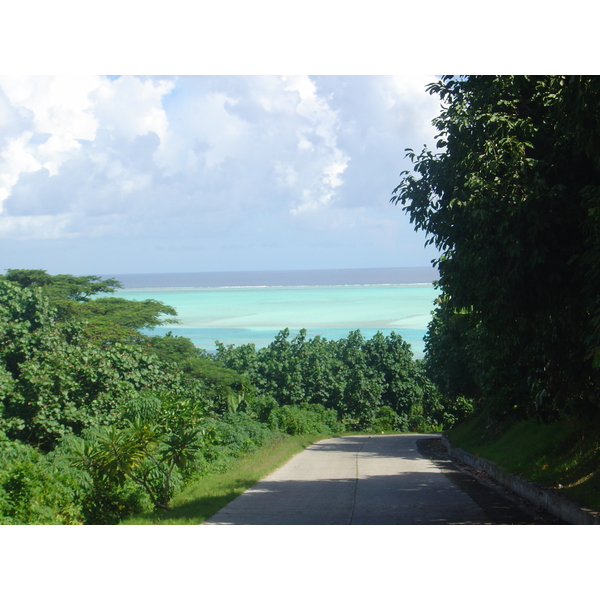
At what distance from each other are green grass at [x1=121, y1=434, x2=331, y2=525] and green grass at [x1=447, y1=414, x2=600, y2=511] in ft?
14.4

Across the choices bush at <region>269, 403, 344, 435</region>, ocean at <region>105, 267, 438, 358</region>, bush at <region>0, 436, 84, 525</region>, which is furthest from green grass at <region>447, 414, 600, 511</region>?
ocean at <region>105, 267, 438, 358</region>

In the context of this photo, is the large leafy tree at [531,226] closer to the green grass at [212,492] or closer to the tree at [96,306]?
the green grass at [212,492]

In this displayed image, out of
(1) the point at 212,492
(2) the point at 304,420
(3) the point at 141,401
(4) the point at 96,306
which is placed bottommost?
(2) the point at 304,420

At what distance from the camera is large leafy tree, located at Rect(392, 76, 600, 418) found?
6.11m

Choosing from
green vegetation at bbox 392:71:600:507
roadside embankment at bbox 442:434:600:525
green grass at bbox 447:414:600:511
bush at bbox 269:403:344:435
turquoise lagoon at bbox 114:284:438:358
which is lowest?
bush at bbox 269:403:344:435

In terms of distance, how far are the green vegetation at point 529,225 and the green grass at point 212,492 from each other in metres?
4.20

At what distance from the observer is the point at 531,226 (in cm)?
616

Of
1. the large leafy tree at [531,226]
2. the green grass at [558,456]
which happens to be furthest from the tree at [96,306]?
the large leafy tree at [531,226]

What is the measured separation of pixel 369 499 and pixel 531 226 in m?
4.38

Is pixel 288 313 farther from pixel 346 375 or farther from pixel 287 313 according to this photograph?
pixel 346 375

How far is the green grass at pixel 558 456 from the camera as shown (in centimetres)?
738

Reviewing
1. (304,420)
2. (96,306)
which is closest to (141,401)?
(304,420)

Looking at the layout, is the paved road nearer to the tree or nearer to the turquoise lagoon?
the tree

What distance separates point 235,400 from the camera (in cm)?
2617
